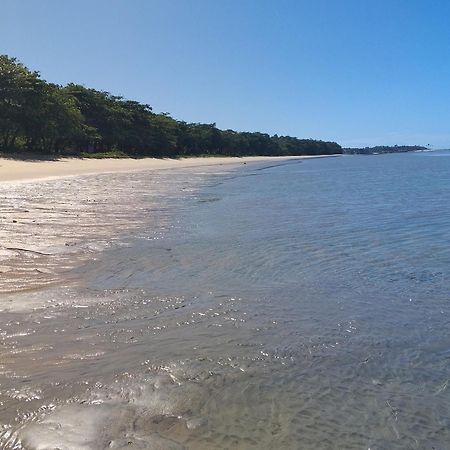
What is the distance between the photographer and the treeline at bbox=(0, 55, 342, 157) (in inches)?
1813

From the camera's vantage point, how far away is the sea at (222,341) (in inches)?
147

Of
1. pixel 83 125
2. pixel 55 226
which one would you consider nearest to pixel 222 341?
pixel 55 226

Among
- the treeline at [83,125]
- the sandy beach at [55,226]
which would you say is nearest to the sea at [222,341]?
the sandy beach at [55,226]

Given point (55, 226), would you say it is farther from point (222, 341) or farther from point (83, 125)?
point (83, 125)

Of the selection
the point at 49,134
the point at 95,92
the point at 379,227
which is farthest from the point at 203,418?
the point at 95,92

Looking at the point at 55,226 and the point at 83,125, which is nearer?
the point at 55,226

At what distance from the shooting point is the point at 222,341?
17.8 ft

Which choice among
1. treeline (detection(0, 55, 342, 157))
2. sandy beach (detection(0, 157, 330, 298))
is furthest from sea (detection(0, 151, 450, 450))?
treeline (detection(0, 55, 342, 157))

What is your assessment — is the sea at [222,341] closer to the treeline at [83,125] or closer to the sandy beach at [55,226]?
the sandy beach at [55,226]

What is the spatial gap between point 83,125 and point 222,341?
5745cm

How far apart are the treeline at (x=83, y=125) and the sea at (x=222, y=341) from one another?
39.5 meters

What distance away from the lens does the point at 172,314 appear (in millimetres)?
6219

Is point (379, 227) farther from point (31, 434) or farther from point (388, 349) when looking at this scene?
point (31, 434)

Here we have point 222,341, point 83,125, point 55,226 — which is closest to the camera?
point 222,341
